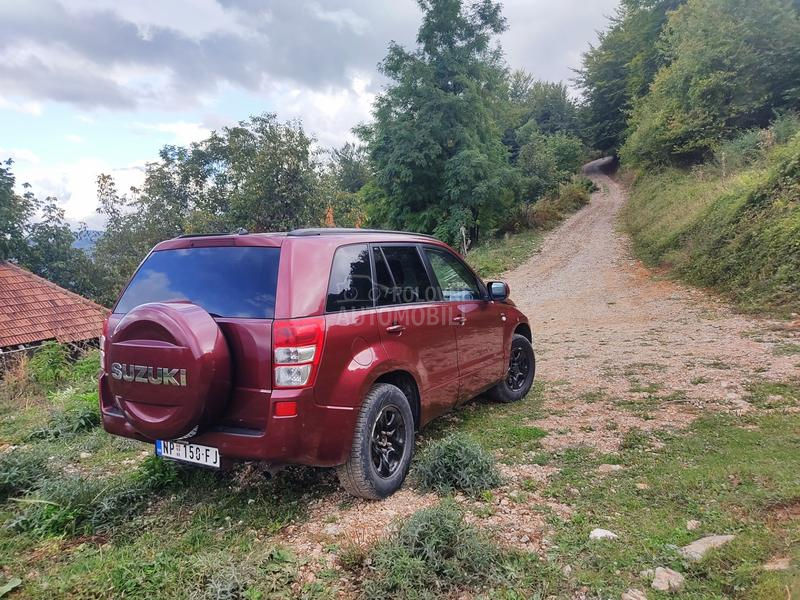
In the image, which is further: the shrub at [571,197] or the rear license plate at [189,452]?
the shrub at [571,197]

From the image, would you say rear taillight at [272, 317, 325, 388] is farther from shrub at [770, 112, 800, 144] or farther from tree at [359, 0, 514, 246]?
tree at [359, 0, 514, 246]

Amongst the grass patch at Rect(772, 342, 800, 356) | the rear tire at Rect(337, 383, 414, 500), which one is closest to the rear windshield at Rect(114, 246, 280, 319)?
the rear tire at Rect(337, 383, 414, 500)

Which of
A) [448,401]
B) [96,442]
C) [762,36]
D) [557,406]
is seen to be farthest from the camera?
[762,36]

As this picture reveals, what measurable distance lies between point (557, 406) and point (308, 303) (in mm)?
3001

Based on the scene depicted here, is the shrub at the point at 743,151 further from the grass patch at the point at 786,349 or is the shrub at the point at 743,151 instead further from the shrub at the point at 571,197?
the grass patch at the point at 786,349

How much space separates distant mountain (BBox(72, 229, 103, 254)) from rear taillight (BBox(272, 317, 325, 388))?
24.6 m

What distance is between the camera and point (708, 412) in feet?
13.2

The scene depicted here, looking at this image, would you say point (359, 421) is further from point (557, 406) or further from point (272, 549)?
point (557, 406)

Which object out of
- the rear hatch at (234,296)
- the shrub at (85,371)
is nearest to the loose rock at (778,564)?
the rear hatch at (234,296)

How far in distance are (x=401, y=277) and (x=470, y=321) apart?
2.78ft

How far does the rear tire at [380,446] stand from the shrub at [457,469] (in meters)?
0.17

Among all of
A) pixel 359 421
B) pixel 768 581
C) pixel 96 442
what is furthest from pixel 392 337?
pixel 96 442

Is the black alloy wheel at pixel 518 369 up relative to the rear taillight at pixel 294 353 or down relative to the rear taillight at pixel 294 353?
down

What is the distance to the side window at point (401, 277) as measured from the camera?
10.4 ft
